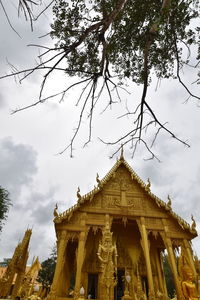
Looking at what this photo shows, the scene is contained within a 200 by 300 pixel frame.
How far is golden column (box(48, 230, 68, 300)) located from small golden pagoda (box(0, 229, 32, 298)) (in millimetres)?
1977

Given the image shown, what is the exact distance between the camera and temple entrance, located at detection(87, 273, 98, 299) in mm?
13016

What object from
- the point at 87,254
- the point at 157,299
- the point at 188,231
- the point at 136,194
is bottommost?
the point at 157,299

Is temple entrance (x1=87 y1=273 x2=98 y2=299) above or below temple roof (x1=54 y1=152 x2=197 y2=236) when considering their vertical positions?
below

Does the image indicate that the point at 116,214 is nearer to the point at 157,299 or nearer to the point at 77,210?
the point at 77,210

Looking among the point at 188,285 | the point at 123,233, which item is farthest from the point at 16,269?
the point at 188,285

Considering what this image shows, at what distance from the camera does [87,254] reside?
13.7 meters

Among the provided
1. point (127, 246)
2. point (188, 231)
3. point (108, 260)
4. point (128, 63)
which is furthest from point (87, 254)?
point (128, 63)

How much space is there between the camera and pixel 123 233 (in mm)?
14852

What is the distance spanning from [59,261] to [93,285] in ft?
10.7

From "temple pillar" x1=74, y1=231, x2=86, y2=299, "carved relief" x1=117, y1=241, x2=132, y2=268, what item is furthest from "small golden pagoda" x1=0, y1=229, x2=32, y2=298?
"carved relief" x1=117, y1=241, x2=132, y2=268

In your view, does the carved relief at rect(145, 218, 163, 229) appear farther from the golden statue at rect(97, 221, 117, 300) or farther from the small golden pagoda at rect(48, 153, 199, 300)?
the golden statue at rect(97, 221, 117, 300)

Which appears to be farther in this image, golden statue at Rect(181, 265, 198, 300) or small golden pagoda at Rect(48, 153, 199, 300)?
small golden pagoda at Rect(48, 153, 199, 300)

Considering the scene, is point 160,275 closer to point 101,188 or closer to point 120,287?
point 120,287

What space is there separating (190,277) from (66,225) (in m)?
6.44
